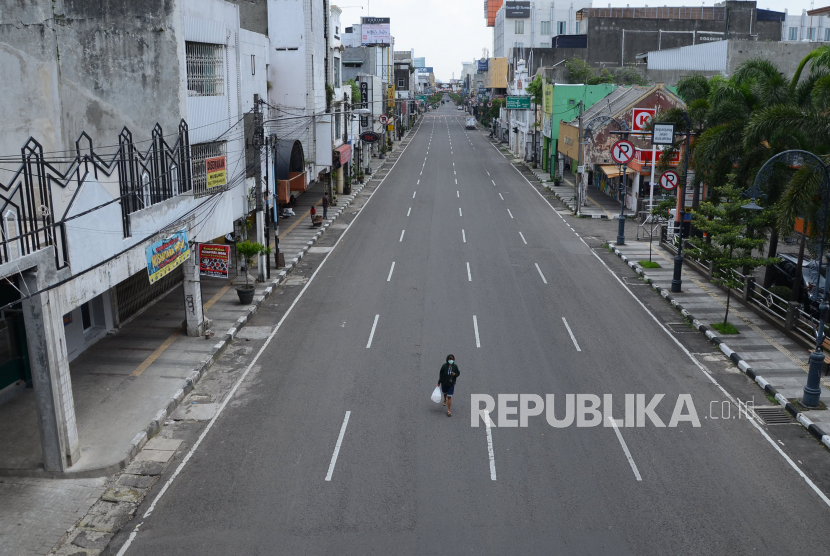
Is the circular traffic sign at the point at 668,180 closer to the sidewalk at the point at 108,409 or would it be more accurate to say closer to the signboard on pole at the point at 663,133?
the signboard on pole at the point at 663,133

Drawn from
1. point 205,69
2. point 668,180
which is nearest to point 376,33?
point 668,180

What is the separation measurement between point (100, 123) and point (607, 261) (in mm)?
20590

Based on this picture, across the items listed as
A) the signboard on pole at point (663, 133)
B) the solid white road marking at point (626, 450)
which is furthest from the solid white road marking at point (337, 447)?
the signboard on pole at point (663, 133)

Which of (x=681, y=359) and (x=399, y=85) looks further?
(x=399, y=85)

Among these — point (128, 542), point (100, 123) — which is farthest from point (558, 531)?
point (100, 123)

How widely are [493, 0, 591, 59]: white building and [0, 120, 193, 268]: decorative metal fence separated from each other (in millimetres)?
111499

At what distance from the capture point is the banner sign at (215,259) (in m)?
22.3

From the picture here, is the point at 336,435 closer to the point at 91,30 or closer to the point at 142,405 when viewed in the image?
the point at 142,405

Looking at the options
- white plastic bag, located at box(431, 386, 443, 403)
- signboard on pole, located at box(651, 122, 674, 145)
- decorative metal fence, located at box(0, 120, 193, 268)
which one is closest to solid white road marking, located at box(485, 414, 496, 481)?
white plastic bag, located at box(431, 386, 443, 403)

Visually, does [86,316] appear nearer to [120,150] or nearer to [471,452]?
[120,150]

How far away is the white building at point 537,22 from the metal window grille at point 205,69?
105 meters

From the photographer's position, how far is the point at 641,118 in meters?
40.3

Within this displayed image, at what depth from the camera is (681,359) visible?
19.8 metres

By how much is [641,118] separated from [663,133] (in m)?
11.5
